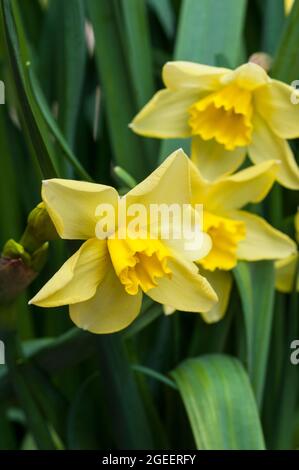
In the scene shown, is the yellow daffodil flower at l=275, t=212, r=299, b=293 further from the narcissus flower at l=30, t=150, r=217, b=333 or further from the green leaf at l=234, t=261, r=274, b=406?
the narcissus flower at l=30, t=150, r=217, b=333

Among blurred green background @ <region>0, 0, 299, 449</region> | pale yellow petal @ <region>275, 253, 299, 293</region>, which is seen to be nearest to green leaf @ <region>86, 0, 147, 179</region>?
blurred green background @ <region>0, 0, 299, 449</region>

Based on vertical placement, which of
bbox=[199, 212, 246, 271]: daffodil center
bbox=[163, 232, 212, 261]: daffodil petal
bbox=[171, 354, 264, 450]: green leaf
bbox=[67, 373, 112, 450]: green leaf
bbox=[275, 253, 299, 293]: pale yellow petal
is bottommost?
bbox=[67, 373, 112, 450]: green leaf

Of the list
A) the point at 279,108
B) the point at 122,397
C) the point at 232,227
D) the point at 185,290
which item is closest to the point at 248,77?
the point at 279,108

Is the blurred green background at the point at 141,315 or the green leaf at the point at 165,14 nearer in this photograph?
the blurred green background at the point at 141,315

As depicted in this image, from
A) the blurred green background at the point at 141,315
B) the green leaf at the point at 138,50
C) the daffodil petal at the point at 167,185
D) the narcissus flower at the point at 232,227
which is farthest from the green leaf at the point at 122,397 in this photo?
the green leaf at the point at 138,50

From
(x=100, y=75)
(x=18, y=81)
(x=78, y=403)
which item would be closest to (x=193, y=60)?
(x=100, y=75)

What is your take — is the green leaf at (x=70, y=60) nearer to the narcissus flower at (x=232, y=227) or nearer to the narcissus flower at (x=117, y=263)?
the narcissus flower at (x=232, y=227)

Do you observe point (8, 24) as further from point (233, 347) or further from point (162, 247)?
point (233, 347)
